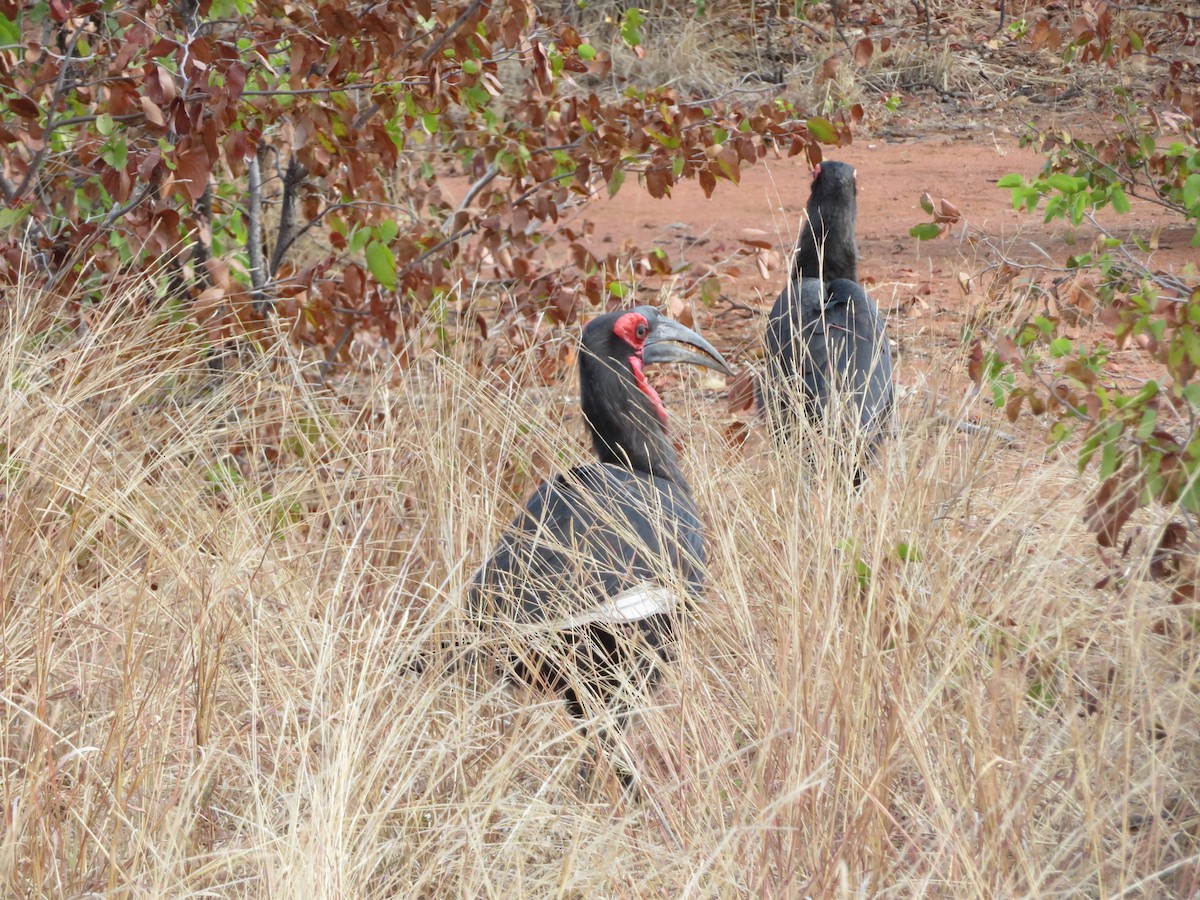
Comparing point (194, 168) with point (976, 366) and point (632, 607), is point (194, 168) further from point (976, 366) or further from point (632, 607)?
point (976, 366)

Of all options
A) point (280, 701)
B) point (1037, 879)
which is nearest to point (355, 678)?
Result: point (280, 701)

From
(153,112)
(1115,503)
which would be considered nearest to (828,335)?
(1115,503)

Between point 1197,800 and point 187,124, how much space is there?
2756mm

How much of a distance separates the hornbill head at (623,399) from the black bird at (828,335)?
32cm

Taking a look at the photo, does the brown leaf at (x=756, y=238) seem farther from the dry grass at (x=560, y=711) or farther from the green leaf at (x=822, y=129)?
the dry grass at (x=560, y=711)

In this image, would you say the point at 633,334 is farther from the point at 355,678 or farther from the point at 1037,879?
the point at 1037,879

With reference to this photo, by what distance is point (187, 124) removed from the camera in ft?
11.3

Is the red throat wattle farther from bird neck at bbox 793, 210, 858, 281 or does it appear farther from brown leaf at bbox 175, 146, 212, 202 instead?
bird neck at bbox 793, 210, 858, 281

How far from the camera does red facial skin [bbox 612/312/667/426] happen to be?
12.3 ft

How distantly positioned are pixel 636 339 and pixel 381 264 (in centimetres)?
81

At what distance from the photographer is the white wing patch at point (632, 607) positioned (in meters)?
2.89

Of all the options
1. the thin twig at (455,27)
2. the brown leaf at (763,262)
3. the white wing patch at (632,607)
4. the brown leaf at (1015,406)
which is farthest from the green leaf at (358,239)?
the brown leaf at (1015,406)

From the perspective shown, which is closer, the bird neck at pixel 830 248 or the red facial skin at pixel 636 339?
the red facial skin at pixel 636 339

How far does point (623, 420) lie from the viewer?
12.1 feet
